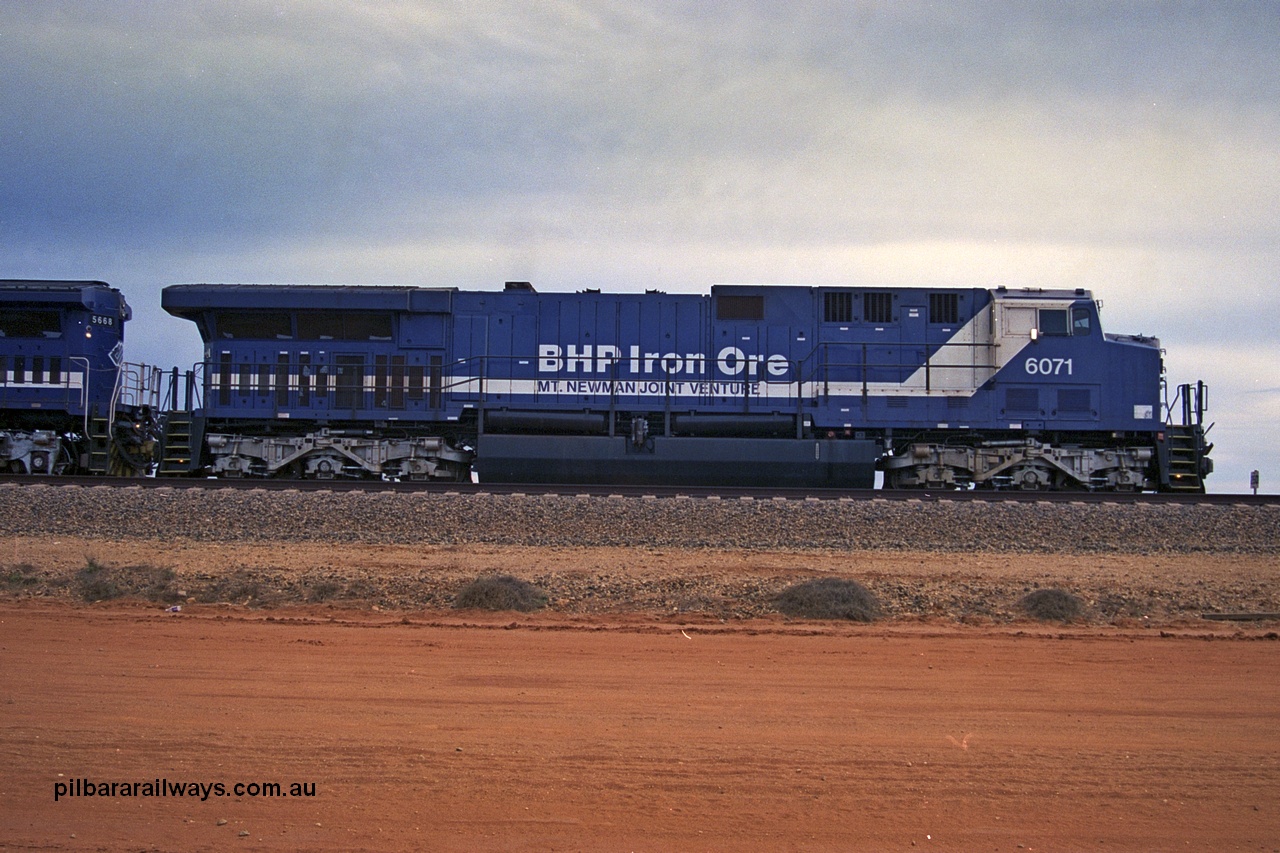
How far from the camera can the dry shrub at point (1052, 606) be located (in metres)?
9.55

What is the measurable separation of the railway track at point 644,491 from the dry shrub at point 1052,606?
5.46 metres

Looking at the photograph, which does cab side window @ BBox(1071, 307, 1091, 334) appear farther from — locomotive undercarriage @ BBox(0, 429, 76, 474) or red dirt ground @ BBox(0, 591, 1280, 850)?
locomotive undercarriage @ BBox(0, 429, 76, 474)

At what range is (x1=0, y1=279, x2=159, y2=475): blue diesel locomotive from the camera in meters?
18.9

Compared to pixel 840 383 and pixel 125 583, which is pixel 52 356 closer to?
pixel 125 583

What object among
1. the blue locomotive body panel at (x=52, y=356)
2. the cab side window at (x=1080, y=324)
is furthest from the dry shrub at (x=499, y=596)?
the cab side window at (x=1080, y=324)

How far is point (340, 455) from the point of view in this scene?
60.5ft

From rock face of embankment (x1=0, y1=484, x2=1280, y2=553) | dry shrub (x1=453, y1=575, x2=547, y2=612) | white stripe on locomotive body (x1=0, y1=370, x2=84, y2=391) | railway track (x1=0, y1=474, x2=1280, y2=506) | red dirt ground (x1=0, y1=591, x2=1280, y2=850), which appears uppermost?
white stripe on locomotive body (x1=0, y1=370, x2=84, y2=391)

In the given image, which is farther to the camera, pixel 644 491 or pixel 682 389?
pixel 682 389

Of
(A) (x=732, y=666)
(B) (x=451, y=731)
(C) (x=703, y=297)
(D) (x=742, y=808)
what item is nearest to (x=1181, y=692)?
(A) (x=732, y=666)

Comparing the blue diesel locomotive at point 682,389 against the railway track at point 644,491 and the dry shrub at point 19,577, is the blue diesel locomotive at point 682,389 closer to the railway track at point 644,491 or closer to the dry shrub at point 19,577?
the railway track at point 644,491

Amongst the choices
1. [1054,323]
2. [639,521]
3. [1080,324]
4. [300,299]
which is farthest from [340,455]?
[1080,324]

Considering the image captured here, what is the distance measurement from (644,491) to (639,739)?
35.9 ft

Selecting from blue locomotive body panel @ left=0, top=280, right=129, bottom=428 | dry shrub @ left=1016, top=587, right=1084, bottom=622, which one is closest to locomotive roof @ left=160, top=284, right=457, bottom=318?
blue locomotive body panel @ left=0, top=280, right=129, bottom=428

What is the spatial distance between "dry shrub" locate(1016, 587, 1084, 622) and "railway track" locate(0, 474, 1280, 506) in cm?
546
